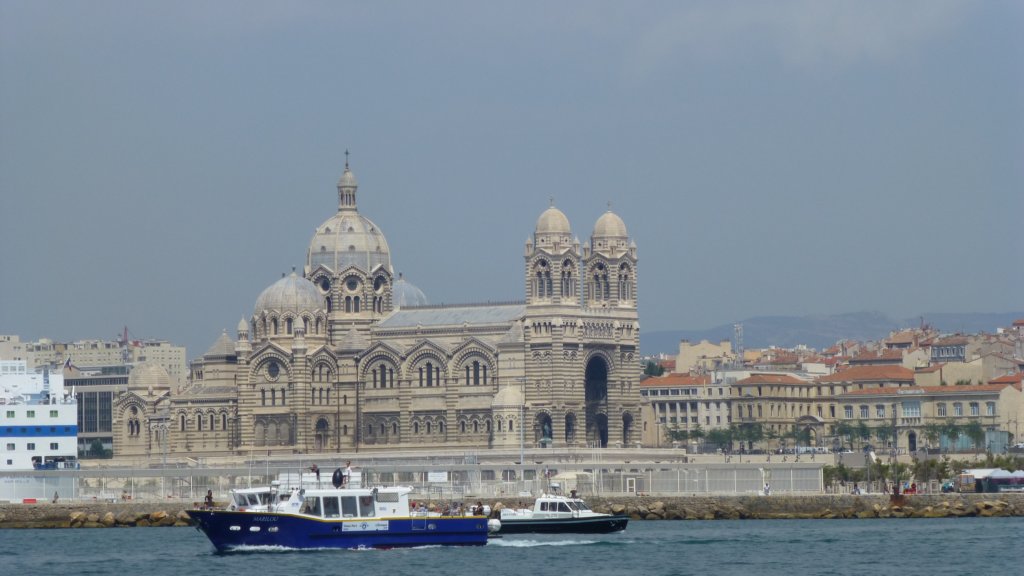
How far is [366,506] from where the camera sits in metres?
69.8

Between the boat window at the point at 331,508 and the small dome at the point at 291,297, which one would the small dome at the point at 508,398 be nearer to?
the small dome at the point at 291,297

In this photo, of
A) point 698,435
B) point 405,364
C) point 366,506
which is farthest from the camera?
point 698,435

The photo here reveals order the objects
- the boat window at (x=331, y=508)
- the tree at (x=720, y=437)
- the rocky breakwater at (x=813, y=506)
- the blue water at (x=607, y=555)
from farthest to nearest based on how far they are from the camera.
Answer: the tree at (x=720, y=437)
the rocky breakwater at (x=813, y=506)
the boat window at (x=331, y=508)
the blue water at (x=607, y=555)

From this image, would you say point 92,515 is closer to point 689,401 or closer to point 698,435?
point 698,435

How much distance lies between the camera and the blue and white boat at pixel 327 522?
69.1m

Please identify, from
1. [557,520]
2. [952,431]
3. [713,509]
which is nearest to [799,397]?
[952,431]

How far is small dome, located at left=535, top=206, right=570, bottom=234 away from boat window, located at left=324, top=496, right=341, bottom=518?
176ft

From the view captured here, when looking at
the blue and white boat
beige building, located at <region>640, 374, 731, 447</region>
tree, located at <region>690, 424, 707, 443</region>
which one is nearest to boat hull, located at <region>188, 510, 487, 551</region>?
the blue and white boat

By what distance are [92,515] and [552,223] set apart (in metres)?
35.1

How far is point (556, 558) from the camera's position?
69562 mm

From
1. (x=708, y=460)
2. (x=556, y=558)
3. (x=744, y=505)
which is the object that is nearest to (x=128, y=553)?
(x=556, y=558)

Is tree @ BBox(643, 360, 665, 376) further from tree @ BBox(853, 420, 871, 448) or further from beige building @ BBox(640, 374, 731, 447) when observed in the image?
tree @ BBox(853, 420, 871, 448)

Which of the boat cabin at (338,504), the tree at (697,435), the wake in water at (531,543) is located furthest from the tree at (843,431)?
the boat cabin at (338,504)

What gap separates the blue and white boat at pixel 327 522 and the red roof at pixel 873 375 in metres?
81.3
